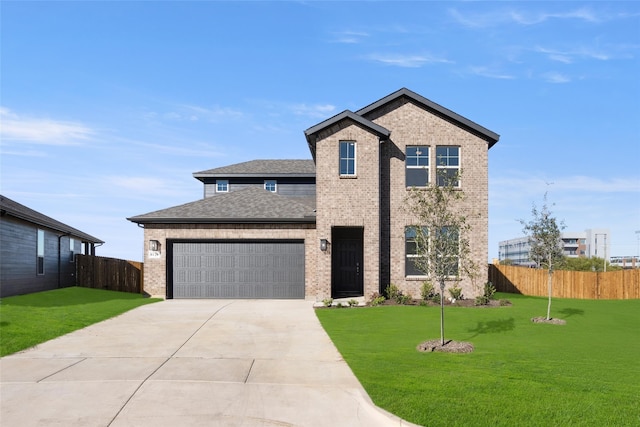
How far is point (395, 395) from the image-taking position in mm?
7789

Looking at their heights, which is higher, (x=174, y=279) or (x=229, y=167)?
(x=229, y=167)

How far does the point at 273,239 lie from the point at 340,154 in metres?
4.80

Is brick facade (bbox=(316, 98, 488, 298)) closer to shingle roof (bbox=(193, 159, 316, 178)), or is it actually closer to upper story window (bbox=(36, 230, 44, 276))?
shingle roof (bbox=(193, 159, 316, 178))

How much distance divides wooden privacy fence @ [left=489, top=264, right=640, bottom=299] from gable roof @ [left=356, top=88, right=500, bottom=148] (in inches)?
341

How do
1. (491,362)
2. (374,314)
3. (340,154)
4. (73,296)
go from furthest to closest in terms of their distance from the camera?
(73,296)
(340,154)
(374,314)
(491,362)

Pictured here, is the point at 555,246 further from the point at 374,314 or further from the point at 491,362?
the point at 491,362

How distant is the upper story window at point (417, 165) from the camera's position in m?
22.3

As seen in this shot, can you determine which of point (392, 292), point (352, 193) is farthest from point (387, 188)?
point (392, 292)

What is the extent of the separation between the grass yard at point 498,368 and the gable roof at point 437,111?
27.1 ft

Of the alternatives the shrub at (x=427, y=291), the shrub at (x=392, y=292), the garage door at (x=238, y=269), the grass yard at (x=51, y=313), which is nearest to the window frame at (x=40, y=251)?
the grass yard at (x=51, y=313)

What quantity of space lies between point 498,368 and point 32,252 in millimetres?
23103

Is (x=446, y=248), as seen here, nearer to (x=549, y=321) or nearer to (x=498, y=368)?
(x=498, y=368)

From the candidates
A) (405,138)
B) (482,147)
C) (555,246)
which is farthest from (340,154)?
(555,246)

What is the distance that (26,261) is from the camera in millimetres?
24078
